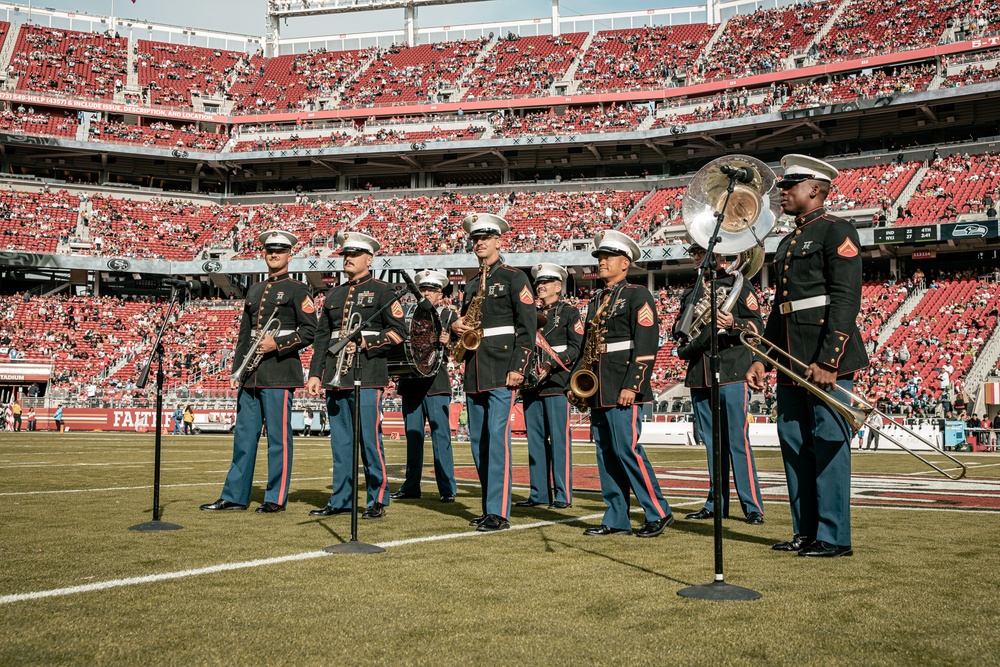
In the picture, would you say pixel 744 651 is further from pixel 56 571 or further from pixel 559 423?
pixel 559 423

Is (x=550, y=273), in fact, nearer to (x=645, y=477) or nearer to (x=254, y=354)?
(x=254, y=354)

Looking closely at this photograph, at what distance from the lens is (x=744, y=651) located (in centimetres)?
316

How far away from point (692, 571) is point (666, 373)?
3074 centimetres

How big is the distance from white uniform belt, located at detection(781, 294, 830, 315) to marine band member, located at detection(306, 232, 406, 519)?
3256mm

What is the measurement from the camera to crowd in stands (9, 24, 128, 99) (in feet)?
172

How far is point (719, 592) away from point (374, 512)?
376 cm

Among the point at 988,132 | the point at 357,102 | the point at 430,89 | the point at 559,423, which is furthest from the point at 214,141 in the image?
the point at 559,423

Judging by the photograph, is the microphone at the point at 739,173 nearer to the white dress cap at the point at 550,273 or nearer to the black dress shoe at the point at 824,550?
the black dress shoe at the point at 824,550

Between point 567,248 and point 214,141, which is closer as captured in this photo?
point 567,248

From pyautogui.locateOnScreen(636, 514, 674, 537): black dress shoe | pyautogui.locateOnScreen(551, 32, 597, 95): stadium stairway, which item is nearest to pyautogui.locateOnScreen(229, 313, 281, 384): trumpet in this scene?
pyautogui.locateOnScreen(636, 514, 674, 537): black dress shoe

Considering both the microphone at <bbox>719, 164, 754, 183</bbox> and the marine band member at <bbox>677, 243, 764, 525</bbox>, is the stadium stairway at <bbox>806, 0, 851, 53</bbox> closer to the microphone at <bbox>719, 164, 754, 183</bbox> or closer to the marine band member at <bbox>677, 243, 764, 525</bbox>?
the marine band member at <bbox>677, 243, 764, 525</bbox>

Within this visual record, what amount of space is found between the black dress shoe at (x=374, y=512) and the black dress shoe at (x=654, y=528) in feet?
→ 7.16

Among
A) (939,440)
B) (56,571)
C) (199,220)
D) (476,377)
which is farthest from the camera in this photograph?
(199,220)

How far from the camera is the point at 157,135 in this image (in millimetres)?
52094
